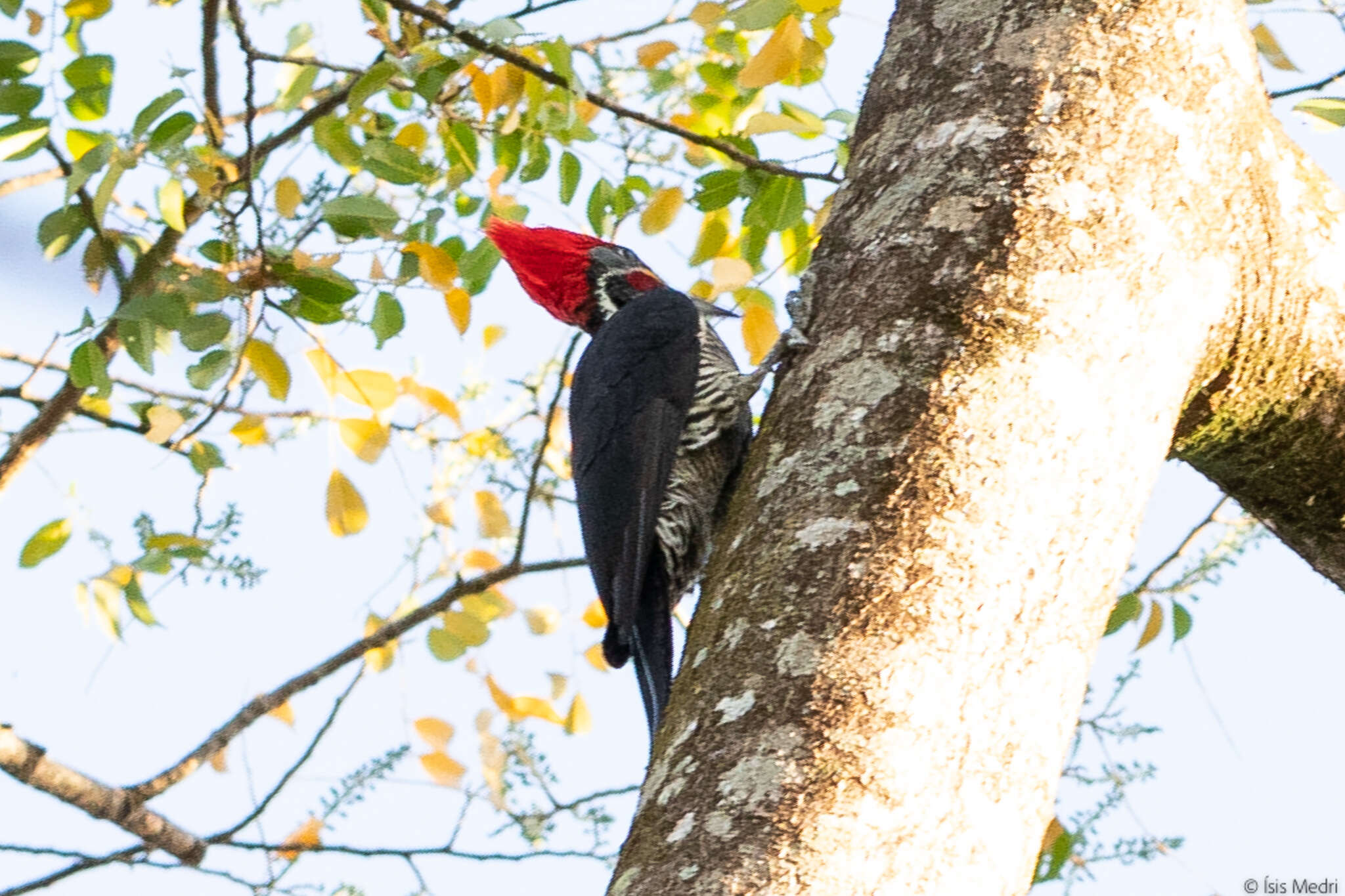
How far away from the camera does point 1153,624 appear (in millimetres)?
3020

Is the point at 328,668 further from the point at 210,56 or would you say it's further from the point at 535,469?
the point at 210,56

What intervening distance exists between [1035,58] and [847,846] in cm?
116

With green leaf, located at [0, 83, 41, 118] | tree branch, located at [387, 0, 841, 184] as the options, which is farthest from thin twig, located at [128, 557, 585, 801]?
green leaf, located at [0, 83, 41, 118]

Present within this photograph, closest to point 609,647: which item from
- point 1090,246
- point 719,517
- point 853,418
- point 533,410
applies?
point 719,517

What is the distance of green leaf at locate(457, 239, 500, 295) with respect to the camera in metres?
2.89

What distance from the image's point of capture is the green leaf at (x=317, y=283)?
8.82 feet

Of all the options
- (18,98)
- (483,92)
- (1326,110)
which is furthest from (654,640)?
(18,98)

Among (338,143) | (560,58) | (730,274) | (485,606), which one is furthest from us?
(485,606)

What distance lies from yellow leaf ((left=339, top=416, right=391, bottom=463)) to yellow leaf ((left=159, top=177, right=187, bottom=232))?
2.26ft

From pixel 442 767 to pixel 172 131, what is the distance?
178cm

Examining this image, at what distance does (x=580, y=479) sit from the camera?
3.13 metres

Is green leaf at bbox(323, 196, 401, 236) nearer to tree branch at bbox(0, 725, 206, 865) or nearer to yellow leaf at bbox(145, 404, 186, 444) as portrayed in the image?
yellow leaf at bbox(145, 404, 186, 444)

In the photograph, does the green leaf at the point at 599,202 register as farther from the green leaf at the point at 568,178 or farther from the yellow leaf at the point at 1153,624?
the yellow leaf at the point at 1153,624

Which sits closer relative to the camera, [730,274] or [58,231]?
[58,231]
